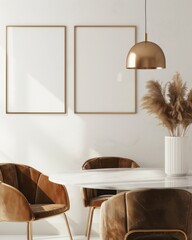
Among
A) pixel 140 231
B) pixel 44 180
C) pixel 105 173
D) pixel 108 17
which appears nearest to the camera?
pixel 140 231

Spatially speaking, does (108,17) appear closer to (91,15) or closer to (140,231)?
(91,15)

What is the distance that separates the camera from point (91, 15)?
5.19 metres

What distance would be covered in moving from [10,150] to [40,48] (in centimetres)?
98

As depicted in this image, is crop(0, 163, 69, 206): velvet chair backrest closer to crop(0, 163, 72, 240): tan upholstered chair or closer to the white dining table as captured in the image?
crop(0, 163, 72, 240): tan upholstered chair

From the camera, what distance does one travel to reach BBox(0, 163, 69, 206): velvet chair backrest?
15.1 feet

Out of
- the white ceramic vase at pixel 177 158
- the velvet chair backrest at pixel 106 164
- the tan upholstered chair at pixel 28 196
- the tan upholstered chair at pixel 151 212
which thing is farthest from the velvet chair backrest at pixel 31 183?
the tan upholstered chair at pixel 151 212

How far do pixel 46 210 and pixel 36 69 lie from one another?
4.92ft

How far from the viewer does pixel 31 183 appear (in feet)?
15.5

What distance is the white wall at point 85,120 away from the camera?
17.0ft

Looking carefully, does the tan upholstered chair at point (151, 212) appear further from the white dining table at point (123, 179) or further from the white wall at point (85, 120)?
the white wall at point (85, 120)

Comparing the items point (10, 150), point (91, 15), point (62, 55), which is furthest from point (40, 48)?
point (10, 150)

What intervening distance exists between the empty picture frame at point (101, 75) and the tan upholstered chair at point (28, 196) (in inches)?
33.8

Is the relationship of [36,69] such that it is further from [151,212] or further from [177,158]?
[151,212]

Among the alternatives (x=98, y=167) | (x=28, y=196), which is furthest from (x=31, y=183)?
(x=98, y=167)
